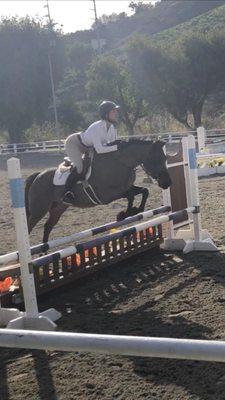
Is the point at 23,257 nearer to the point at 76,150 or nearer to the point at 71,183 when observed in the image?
the point at 71,183

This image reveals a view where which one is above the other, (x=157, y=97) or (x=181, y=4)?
(x=181, y=4)

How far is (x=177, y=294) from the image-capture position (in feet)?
16.3

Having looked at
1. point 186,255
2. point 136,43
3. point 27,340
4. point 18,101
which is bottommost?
point 186,255

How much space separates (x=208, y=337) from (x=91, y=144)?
3236mm

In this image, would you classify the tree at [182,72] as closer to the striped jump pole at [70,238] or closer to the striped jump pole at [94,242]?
the striped jump pole at [70,238]

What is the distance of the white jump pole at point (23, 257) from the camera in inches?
168

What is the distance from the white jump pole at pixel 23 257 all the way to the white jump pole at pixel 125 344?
2.35m

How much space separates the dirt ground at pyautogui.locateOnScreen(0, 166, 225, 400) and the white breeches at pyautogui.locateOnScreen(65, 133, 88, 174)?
1299 mm

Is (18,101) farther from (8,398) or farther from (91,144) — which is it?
(8,398)

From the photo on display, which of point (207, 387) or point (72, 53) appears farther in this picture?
point (72, 53)

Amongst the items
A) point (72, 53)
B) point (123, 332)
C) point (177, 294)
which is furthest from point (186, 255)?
point (72, 53)

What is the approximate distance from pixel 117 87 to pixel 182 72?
5.53 m

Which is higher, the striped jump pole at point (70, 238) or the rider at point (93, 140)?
the rider at point (93, 140)

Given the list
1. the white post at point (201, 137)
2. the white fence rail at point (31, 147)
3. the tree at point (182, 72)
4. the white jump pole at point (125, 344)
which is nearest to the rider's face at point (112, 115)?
the white jump pole at point (125, 344)
